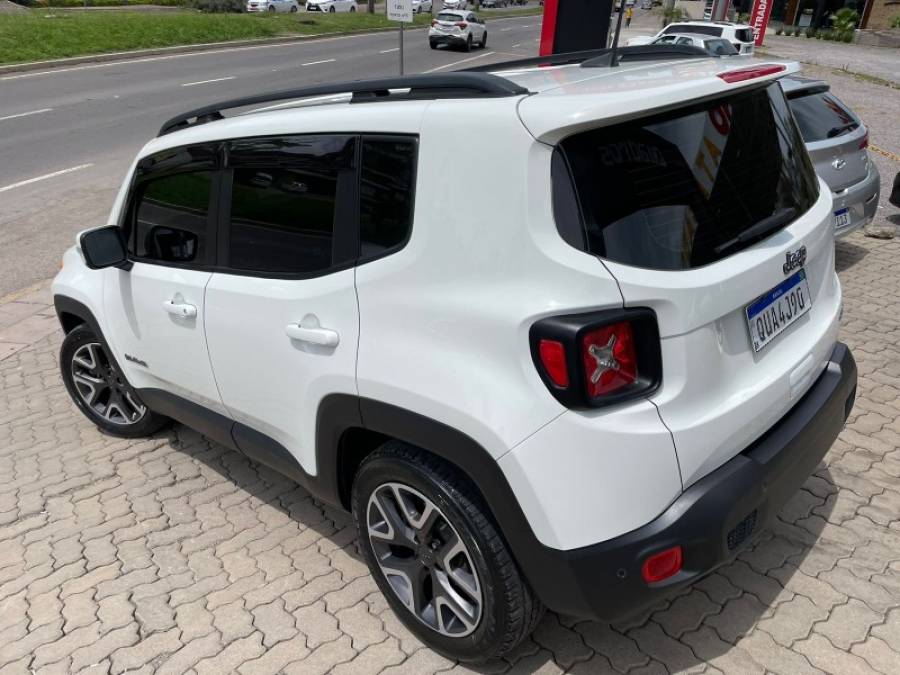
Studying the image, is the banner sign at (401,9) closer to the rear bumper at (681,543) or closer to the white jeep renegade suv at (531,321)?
the white jeep renegade suv at (531,321)

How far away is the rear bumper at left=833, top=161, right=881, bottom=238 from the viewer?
5.80 metres

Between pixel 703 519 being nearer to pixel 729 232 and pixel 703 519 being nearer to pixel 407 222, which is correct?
pixel 729 232

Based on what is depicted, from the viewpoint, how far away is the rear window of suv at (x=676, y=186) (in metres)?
2.05

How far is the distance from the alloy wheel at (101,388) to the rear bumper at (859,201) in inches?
197

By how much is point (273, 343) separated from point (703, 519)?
155 centimetres

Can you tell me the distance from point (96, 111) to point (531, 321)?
14.8 m

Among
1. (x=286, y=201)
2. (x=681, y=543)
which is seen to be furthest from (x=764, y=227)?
(x=286, y=201)

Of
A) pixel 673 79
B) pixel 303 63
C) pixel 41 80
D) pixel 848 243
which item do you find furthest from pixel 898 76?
pixel 673 79

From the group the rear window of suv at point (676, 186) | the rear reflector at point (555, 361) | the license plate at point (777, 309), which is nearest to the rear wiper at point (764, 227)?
Result: the rear window of suv at point (676, 186)

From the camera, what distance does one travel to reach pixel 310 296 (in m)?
2.61

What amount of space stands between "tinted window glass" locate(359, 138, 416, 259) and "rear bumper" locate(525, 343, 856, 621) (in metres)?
1.04

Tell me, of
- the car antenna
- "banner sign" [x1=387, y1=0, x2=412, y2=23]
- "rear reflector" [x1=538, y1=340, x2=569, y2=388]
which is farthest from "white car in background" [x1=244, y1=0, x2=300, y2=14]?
"rear reflector" [x1=538, y1=340, x2=569, y2=388]

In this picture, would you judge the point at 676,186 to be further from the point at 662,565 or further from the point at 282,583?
the point at 282,583

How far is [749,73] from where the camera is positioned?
8.10ft
